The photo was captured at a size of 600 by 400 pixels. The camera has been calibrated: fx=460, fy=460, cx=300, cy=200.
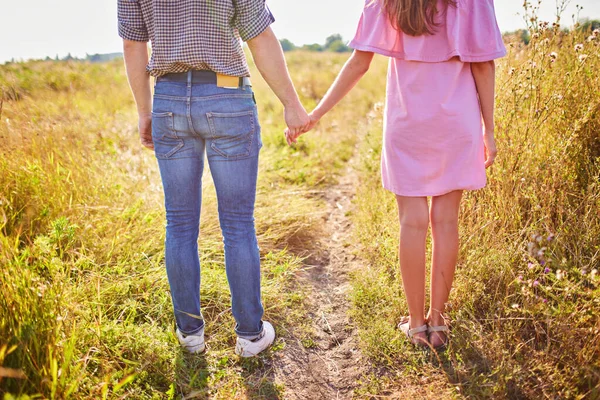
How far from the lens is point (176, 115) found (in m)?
1.98

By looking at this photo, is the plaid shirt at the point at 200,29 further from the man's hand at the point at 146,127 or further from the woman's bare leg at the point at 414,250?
the woman's bare leg at the point at 414,250

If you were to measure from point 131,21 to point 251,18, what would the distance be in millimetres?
547

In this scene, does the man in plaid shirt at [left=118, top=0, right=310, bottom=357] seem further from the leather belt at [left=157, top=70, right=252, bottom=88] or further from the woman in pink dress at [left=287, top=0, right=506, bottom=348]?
the woman in pink dress at [left=287, top=0, right=506, bottom=348]

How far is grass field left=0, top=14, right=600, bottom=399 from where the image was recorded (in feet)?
6.24

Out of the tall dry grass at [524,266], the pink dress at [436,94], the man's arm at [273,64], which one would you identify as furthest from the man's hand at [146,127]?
the tall dry grass at [524,266]

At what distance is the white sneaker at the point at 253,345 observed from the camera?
2.37 metres

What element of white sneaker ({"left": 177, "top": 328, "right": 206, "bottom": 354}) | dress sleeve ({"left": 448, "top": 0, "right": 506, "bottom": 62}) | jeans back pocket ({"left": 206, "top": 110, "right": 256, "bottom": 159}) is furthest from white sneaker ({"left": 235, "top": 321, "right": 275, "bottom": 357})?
dress sleeve ({"left": 448, "top": 0, "right": 506, "bottom": 62})

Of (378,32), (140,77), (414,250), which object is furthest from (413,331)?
(140,77)

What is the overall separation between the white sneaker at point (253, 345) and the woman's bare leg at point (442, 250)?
86 cm

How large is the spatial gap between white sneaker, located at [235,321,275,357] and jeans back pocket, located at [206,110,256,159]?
38.9 inches

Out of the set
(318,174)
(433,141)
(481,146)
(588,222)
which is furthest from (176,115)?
(318,174)

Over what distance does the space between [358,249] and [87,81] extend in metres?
10.6

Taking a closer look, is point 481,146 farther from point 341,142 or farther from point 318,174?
point 341,142

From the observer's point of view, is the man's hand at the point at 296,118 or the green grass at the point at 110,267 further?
the man's hand at the point at 296,118
